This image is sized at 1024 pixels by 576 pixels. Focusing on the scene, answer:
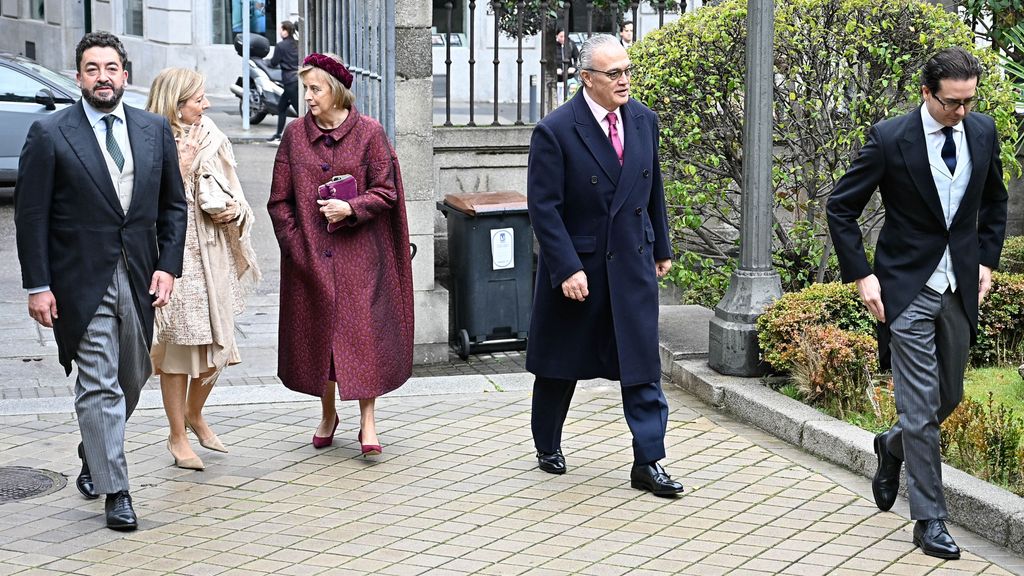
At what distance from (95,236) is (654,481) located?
241 centimetres

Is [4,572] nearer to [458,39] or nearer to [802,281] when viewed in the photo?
[802,281]

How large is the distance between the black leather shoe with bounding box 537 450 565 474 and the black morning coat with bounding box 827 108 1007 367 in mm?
1555

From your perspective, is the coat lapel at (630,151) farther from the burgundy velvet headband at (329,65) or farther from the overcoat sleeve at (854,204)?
the burgundy velvet headband at (329,65)

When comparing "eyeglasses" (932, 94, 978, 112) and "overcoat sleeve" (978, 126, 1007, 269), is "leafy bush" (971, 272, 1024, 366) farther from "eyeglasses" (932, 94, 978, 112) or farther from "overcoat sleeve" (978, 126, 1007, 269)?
"eyeglasses" (932, 94, 978, 112)

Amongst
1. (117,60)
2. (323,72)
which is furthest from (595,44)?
(117,60)

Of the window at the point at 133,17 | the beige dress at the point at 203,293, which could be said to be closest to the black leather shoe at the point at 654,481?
the beige dress at the point at 203,293

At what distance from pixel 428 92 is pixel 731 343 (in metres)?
2.34

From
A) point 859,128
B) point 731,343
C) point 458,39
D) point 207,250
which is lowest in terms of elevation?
point 731,343

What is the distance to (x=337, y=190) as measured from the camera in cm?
648

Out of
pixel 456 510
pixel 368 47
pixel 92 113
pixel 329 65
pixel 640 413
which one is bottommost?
pixel 456 510

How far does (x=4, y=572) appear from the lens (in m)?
5.07

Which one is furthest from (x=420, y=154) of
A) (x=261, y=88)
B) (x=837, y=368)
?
(x=261, y=88)

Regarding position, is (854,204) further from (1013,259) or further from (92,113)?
(1013,259)

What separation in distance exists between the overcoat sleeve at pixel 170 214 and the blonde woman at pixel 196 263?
0.45m
